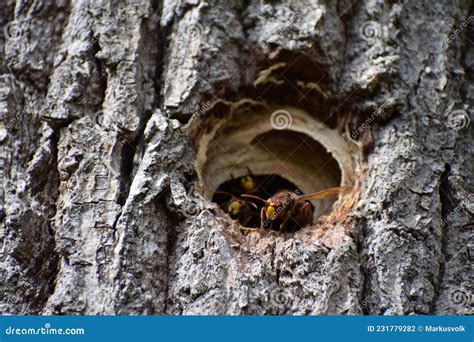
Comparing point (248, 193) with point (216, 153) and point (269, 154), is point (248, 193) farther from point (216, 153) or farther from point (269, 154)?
point (216, 153)

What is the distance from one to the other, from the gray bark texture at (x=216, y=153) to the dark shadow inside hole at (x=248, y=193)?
20 cm

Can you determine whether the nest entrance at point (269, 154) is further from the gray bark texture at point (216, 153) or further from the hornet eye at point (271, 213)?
the hornet eye at point (271, 213)

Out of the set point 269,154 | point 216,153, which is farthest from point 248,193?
point 216,153

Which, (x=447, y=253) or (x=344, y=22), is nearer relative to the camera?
(x=447, y=253)

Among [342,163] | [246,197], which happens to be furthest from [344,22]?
[246,197]

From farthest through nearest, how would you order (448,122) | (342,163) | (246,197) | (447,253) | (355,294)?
(246,197) < (342,163) < (448,122) < (447,253) < (355,294)

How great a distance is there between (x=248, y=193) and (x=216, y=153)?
0.32 m

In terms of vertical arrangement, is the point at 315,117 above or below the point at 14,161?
above

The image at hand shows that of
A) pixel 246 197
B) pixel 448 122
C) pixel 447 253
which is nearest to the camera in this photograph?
pixel 447 253

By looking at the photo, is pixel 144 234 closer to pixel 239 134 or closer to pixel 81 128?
pixel 81 128

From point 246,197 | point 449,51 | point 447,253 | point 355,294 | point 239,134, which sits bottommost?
point 355,294

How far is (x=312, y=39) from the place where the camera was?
2521 mm

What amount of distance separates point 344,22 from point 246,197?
0.92m

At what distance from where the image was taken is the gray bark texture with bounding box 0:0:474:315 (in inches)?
86.3
